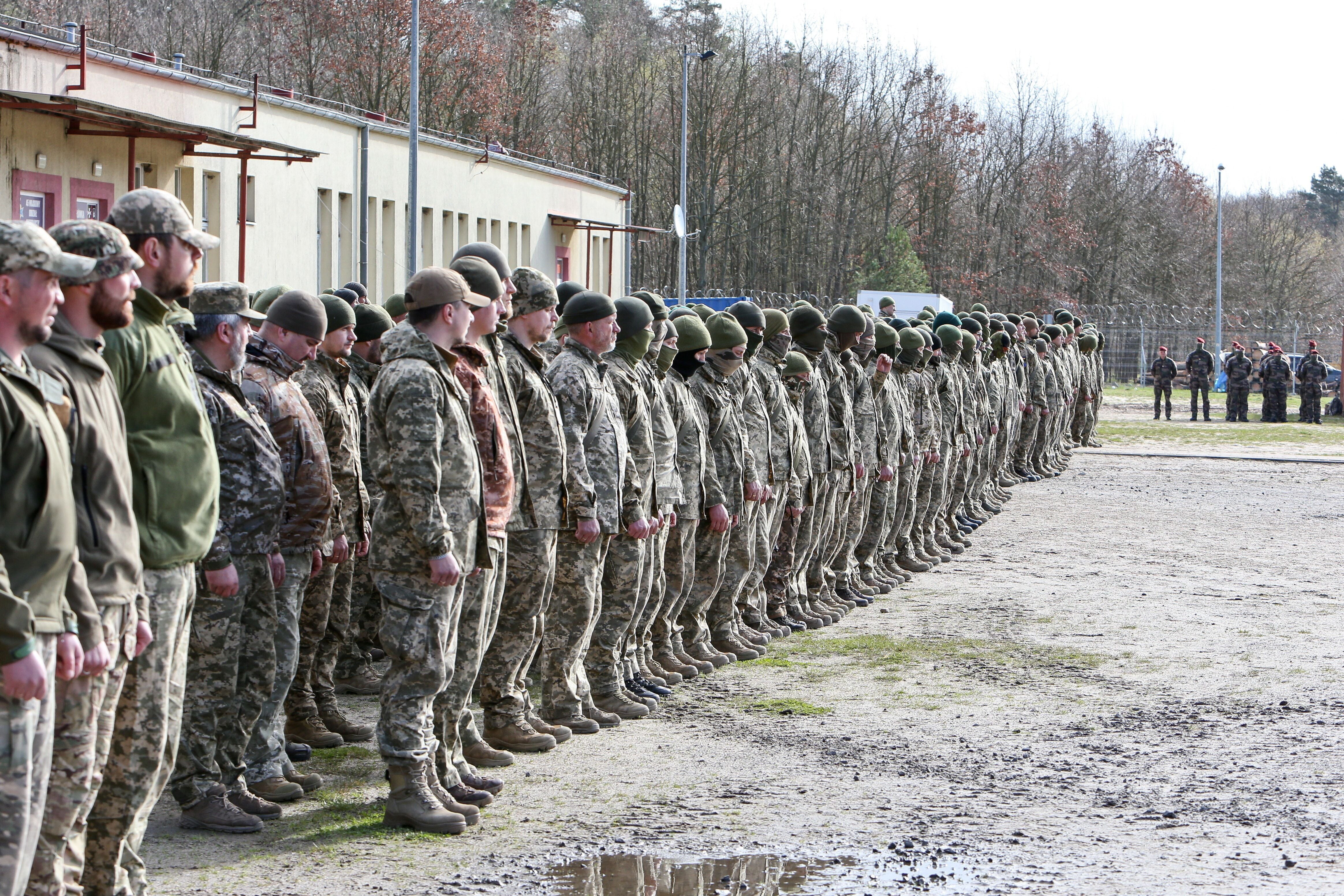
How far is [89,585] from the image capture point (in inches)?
162

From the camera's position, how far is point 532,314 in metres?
7.08

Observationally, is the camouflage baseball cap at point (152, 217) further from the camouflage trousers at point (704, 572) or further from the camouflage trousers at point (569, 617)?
the camouflage trousers at point (704, 572)

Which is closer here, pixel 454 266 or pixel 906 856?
pixel 906 856

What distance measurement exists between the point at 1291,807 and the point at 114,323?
4887 millimetres

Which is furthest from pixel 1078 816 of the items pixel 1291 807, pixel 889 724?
pixel 889 724

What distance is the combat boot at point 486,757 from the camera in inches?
270

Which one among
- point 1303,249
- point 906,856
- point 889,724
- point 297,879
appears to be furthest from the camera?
point 1303,249

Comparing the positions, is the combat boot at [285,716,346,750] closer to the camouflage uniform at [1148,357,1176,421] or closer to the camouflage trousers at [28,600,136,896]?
the camouflage trousers at [28,600,136,896]

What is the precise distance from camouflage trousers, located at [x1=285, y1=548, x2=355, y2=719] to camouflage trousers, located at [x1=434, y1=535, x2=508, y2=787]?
0.87m

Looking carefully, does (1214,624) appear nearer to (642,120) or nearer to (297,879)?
(297,879)

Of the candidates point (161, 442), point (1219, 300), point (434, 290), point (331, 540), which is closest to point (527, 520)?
point (331, 540)

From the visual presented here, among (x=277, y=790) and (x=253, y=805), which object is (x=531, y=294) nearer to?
(x=277, y=790)

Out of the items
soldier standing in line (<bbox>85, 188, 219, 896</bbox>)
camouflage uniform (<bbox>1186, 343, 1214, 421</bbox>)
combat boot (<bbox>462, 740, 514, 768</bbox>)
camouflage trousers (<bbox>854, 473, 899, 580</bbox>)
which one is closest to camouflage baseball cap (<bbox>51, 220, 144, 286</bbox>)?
soldier standing in line (<bbox>85, 188, 219, 896</bbox>)

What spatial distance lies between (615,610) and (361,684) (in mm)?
1528
